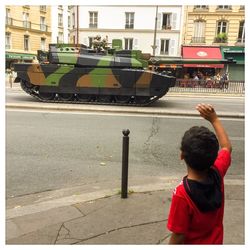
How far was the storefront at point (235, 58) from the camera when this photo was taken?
105 feet

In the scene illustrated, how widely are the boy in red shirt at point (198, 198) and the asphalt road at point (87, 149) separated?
3.45m

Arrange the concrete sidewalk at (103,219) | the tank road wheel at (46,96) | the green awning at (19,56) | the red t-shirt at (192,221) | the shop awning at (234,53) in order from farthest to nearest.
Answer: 1. the green awning at (19,56)
2. the shop awning at (234,53)
3. the tank road wheel at (46,96)
4. the concrete sidewalk at (103,219)
5. the red t-shirt at (192,221)

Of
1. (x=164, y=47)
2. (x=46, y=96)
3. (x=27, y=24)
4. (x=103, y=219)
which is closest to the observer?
(x=103, y=219)

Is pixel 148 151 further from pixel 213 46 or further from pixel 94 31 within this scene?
pixel 94 31

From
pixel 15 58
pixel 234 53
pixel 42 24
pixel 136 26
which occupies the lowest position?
pixel 15 58

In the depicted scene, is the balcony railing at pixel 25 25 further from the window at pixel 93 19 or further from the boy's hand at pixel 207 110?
the boy's hand at pixel 207 110

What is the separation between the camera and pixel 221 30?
107ft

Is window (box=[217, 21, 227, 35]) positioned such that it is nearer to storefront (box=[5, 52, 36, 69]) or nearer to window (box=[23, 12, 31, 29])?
storefront (box=[5, 52, 36, 69])

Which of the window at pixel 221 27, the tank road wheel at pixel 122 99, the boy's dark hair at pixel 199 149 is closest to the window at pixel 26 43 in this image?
the window at pixel 221 27

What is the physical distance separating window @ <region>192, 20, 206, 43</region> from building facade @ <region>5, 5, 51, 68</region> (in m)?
22.4

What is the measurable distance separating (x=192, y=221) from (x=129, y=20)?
118 feet

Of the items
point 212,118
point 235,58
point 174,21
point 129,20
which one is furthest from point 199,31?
point 212,118

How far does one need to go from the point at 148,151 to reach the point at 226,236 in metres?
3.84

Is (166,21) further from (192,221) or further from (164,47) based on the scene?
(192,221)
